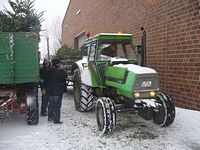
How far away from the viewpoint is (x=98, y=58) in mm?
8516

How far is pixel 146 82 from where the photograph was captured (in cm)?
722

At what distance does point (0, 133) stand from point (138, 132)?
3077mm

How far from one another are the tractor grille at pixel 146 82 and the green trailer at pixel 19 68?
96.8 inches

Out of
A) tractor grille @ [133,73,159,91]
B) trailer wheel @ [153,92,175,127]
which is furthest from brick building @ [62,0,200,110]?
tractor grille @ [133,73,159,91]

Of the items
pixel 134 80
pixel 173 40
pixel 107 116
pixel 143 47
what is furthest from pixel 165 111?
pixel 173 40

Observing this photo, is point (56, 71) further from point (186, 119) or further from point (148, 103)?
point (186, 119)

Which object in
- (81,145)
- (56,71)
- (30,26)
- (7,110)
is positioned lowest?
(81,145)

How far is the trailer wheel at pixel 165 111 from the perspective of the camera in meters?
7.59

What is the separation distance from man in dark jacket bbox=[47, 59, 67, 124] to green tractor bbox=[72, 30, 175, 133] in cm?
79

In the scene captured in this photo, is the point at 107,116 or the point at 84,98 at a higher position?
the point at 84,98

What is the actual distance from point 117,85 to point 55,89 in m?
1.73

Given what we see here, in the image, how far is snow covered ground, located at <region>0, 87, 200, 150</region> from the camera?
6488mm

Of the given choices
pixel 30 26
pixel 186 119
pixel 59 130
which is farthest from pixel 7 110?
pixel 30 26

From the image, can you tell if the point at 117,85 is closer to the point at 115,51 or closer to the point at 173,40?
the point at 115,51
